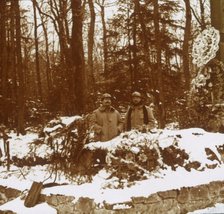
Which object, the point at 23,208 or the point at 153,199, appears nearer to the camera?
the point at 153,199

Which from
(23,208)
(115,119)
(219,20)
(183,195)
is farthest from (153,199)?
(219,20)

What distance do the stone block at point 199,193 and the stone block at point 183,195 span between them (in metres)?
0.08

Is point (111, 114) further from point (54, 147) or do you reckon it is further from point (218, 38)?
point (218, 38)

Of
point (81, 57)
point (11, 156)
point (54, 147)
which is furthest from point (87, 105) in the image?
point (54, 147)

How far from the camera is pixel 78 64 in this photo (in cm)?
1563

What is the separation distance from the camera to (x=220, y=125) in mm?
9695

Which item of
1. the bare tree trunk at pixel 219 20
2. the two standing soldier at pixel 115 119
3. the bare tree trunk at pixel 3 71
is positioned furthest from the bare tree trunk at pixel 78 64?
the bare tree trunk at pixel 219 20

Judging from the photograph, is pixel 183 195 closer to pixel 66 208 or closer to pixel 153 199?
pixel 153 199

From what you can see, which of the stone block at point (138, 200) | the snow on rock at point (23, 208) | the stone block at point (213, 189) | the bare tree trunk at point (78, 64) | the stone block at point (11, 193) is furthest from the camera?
the bare tree trunk at point (78, 64)

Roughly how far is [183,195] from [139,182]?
2.63 ft

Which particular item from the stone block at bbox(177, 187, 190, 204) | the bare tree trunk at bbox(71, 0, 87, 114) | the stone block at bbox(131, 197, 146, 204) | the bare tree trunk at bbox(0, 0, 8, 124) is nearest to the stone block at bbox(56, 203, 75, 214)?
the stone block at bbox(131, 197, 146, 204)

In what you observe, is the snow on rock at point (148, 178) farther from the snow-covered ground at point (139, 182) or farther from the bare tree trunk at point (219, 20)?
the bare tree trunk at point (219, 20)

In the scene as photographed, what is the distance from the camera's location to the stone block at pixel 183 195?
24.6 feet

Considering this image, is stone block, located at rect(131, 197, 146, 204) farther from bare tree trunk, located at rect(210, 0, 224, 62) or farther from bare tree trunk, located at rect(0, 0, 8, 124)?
bare tree trunk, located at rect(0, 0, 8, 124)
